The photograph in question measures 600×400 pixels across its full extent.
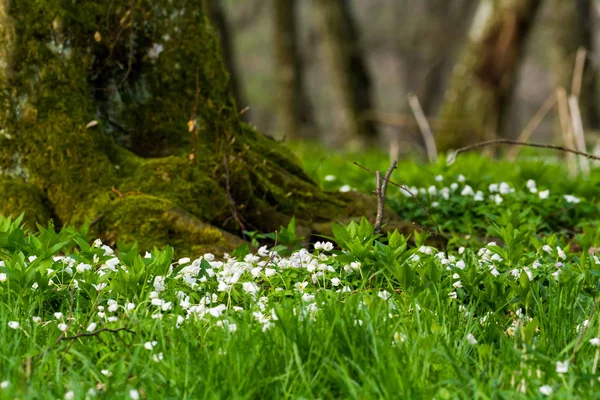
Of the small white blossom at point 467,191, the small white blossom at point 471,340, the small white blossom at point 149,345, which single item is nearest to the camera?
the small white blossom at point 149,345

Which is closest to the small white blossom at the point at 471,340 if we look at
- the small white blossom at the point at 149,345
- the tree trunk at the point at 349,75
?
the small white blossom at the point at 149,345

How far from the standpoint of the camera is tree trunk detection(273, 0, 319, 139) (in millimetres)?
17172

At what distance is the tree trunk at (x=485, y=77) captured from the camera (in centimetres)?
1059

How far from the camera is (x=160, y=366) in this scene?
265 cm

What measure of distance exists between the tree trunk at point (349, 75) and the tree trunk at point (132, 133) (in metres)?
10.4

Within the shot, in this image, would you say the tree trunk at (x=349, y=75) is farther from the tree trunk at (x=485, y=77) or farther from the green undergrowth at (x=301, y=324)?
the green undergrowth at (x=301, y=324)

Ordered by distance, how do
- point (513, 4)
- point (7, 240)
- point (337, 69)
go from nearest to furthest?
point (7, 240) → point (513, 4) → point (337, 69)

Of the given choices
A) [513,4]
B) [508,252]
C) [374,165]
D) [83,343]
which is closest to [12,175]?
[83,343]

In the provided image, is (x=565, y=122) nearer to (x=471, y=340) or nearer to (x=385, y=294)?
(x=385, y=294)

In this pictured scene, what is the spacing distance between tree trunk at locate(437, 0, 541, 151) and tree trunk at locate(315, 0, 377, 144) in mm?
4837

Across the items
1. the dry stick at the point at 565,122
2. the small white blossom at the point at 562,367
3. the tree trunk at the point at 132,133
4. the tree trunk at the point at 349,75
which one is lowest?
the small white blossom at the point at 562,367

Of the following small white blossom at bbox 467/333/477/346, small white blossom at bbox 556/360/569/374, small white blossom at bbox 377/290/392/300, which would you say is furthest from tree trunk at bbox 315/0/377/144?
small white blossom at bbox 556/360/569/374

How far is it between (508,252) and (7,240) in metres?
2.60

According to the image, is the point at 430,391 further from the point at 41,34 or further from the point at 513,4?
the point at 513,4
